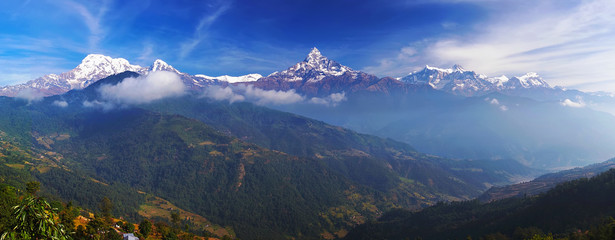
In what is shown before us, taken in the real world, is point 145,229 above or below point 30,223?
below

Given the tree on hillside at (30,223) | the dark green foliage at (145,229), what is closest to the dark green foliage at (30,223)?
the tree on hillside at (30,223)

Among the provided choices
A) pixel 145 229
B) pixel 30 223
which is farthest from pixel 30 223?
pixel 145 229

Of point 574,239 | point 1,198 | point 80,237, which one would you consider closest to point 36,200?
point 80,237

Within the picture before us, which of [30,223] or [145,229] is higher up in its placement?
[30,223]

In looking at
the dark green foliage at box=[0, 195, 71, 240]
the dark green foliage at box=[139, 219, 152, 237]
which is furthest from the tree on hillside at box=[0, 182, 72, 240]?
the dark green foliage at box=[139, 219, 152, 237]

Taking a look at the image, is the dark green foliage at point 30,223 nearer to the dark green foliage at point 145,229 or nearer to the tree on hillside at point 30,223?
the tree on hillside at point 30,223

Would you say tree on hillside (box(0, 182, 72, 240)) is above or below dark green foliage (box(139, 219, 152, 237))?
above

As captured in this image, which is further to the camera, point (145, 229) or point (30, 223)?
point (145, 229)

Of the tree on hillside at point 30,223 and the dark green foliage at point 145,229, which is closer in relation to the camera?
the tree on hillside at point 30,223

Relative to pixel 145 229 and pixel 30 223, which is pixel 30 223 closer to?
pixel 30 223

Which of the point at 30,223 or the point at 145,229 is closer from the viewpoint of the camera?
the point at 30,223

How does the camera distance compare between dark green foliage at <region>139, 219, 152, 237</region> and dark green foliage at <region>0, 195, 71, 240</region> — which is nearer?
dark green foliage at <region>0, 195, 71, 240</region>

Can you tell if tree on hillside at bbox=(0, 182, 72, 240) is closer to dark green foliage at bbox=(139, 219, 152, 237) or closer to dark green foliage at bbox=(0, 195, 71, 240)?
dark green foliage at bbox=(0, 195, 71, 240)
